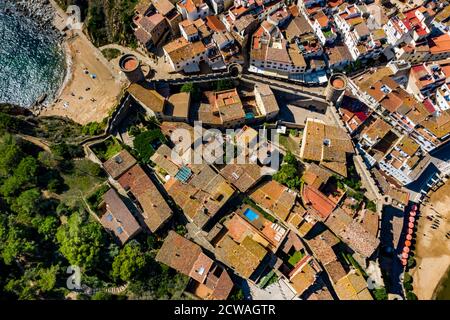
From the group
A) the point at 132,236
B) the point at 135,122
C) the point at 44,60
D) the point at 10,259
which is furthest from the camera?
the point at 44,60

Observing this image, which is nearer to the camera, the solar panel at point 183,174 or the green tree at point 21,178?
the green tree at point 21,178

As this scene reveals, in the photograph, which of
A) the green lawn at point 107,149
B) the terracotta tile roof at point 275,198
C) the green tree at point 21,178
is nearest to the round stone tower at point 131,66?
the green lawn at point 107,149

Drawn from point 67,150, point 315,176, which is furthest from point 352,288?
point 67,150

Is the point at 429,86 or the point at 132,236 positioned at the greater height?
the point at 132,236

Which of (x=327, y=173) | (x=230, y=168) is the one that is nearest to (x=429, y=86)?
(x=327, y=173)

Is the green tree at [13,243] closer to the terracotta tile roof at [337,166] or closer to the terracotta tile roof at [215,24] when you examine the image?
the terracotta tile roof at [337,166]

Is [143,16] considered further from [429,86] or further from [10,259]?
[429,86]

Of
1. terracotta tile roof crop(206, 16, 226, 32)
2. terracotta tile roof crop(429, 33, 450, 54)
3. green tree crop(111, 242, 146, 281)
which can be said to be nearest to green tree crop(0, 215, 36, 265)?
green tree crop(111, 242, 146, 281)
